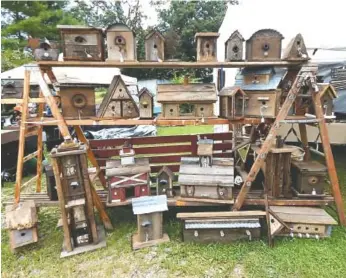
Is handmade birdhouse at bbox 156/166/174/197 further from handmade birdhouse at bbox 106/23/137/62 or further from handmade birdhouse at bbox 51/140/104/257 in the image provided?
handmade birdhouse at bbox 106/23/137/62

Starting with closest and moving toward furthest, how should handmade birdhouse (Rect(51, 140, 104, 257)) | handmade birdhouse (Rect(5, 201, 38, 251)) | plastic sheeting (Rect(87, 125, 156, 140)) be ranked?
handmade birdhouse (Rect(51, 140, 104, 257)), handmade birdhouse (Rect(5, 201, 38, 251)), plastic sheeting (Rect(87, 125, 156, 140))

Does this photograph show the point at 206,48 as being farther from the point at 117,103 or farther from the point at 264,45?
the point at 117,103

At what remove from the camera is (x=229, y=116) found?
9.80ft

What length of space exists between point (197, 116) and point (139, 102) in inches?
26.4

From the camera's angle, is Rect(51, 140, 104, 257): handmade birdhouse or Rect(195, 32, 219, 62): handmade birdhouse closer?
Rect(51, 140, 104, 257): handmade birdhouse

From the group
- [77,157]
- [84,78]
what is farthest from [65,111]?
[84,78]

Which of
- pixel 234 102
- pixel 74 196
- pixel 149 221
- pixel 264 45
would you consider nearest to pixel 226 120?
pixel 234 102

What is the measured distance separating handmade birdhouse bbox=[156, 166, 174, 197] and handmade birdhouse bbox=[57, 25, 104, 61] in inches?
59.5

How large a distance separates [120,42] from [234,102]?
138 centimetres

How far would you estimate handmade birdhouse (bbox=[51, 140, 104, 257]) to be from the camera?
8.81 ft

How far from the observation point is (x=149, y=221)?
288 cm

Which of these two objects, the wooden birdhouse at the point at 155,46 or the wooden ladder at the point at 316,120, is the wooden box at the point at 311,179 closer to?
the wooden ladder at the point at 316,120

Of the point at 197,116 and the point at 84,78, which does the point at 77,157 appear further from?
the point at 84,78

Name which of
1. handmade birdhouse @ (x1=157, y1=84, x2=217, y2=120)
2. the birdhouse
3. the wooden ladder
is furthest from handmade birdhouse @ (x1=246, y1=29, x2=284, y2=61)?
the birdhouse
